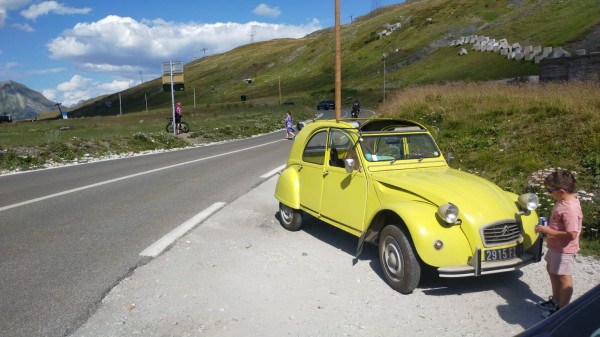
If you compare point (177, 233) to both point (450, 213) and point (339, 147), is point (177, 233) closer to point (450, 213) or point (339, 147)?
point (339, 147)

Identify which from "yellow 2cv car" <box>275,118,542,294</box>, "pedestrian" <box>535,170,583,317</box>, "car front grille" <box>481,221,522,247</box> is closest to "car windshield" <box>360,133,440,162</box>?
"yellow 2cv car" <box>275,118,542,294</box>

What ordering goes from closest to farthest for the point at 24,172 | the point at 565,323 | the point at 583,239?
the point at 565,323, the point at 583,239, the point at 24,172

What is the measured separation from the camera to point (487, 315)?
161 inches

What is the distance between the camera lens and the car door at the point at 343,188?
5435 mm

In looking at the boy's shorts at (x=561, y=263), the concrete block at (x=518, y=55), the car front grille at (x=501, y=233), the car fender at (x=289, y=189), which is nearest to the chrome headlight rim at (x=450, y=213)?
the car front grille at (x=501, y=233)

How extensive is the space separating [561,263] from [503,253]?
0.55m

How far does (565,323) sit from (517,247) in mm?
2906

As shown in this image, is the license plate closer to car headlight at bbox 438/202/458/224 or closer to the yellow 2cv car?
the yellow 2cv car

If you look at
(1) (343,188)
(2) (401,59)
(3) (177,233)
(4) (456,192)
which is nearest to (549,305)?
(4) (456,192)

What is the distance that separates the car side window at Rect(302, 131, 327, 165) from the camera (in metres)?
6.54

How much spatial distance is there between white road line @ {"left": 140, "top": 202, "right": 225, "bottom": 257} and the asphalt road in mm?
126

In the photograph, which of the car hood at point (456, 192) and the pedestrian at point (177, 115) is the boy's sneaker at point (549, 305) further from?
the pedestrian at point (177, 115)

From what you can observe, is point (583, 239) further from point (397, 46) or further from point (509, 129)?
point (397, 46)

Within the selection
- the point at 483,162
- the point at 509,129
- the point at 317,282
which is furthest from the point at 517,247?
the point at 509,129
